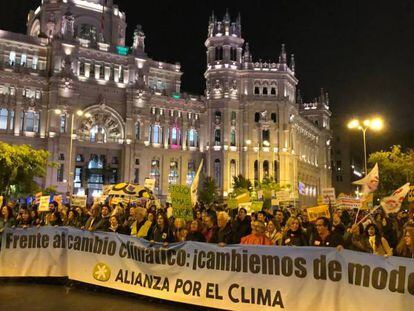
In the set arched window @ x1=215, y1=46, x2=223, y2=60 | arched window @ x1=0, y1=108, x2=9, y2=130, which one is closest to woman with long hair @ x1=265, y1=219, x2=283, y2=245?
arched window @ x1=0, y1=108, x2=9, y2=130

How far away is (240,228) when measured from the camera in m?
11.2

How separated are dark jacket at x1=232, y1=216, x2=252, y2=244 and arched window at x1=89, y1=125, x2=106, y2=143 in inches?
2139

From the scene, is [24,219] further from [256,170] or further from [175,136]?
[256,170]

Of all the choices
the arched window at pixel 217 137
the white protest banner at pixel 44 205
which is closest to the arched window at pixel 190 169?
the arched window at pixel 217 137

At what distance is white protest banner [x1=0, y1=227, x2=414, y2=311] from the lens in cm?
731

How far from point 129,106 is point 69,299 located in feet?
187

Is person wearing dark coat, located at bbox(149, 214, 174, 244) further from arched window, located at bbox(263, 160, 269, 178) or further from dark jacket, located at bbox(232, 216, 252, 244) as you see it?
arched window, located at bbox(263, 160, 269, 178)

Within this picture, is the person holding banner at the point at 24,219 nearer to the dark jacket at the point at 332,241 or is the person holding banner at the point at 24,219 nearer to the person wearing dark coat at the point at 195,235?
the person wearing dark coat at the point at 195,235

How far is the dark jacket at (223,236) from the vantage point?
10.2 meters

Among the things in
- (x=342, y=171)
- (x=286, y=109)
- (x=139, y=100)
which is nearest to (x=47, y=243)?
(x=139, y=100)

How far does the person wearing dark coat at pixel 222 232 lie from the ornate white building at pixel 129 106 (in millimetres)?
49024

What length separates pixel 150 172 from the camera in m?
67.2

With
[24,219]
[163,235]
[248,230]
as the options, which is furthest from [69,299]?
[248,230]

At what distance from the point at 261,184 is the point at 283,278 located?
177ft
